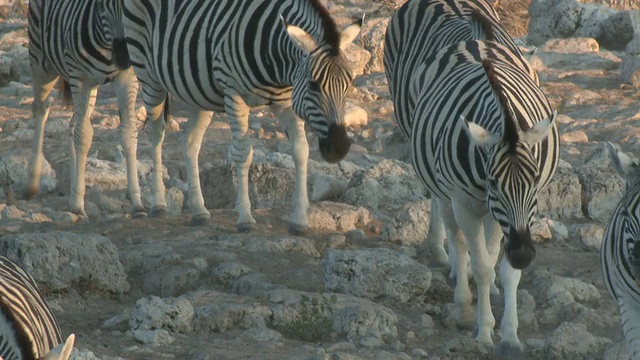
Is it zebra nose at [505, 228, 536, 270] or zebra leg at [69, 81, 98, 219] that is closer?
zebra nose at [505, 228, 536, 270]

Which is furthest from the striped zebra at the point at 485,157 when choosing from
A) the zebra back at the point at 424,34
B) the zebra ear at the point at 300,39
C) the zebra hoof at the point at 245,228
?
the zebra hoof at the point at 245,228

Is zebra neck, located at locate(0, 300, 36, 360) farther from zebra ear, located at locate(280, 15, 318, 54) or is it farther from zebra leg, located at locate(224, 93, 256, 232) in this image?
zebra leg, located at locate(224, 93, 256, 232)

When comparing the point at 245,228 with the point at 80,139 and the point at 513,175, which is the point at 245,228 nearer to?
the point at 80,139

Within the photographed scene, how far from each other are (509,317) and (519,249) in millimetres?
746

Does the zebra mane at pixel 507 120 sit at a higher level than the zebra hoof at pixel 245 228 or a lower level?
higher

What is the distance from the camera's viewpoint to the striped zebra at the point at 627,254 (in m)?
5.92

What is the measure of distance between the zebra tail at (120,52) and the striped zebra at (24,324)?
188 inches

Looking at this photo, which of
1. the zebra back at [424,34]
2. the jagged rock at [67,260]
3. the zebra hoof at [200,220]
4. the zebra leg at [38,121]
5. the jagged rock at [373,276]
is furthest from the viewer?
the zebra leg at [38,121]

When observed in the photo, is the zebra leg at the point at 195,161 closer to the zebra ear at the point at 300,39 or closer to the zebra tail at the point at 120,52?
the zebra tail at the point at 120,52

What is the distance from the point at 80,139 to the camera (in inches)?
427

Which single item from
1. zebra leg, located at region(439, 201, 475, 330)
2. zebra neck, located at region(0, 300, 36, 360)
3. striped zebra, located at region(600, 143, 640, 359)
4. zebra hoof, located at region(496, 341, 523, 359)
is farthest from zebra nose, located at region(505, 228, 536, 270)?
zebra neck, located at region(0, 300, 36, 360)

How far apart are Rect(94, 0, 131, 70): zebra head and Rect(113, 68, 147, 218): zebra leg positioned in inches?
7.8

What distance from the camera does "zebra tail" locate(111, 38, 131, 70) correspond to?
35.0ft

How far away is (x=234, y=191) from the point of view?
11.1m
